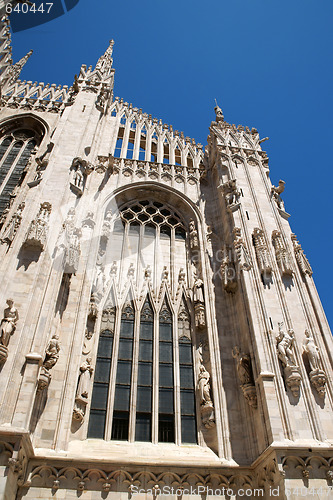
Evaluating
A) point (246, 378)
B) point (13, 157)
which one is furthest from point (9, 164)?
point (246, 378)

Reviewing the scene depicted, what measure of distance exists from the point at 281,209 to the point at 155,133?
946cm

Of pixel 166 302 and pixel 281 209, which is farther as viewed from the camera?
pixel 281 209

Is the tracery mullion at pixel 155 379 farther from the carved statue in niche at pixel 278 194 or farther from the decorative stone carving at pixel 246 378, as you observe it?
the carved statue in niche at pixel 278 194

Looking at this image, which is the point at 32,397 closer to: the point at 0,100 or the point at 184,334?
the point at 184,334

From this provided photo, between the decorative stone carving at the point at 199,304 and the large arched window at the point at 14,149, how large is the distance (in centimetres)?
874

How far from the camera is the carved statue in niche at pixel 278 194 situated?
16234 millimetres

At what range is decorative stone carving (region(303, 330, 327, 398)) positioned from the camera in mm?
10344

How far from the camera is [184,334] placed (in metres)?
13.4

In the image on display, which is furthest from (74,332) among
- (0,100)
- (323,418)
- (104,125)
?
(0,100)

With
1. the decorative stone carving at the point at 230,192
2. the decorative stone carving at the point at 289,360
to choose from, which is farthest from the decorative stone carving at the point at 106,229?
the decorative stone carving at the point at 289,360

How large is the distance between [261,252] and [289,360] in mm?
3943

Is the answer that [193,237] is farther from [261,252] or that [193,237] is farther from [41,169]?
[41,169]

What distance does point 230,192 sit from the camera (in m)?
15.8

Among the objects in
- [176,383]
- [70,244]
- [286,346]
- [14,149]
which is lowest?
[176,383]
